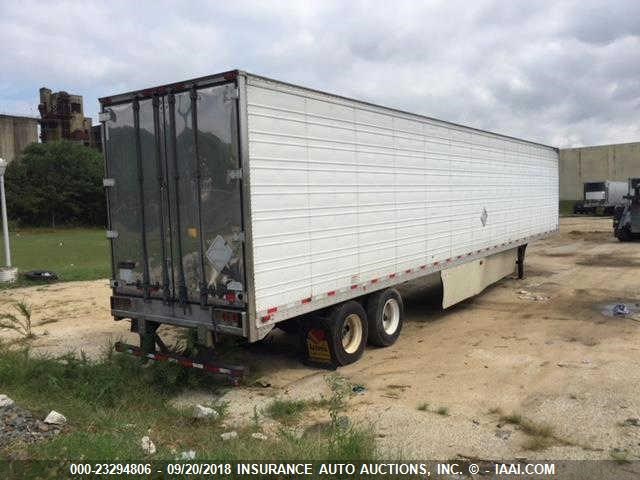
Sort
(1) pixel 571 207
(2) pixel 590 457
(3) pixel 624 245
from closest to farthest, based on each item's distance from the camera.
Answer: (2) pixel 590 457 → (3) pixel 624 245 → (1) pixel 571 207

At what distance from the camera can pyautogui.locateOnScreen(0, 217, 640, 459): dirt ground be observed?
5.41 meters

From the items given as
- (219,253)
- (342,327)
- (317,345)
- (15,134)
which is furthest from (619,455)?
(15,134)

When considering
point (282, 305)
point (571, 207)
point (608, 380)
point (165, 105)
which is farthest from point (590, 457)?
point (571, 207)

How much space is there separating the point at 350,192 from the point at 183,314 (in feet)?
9.12

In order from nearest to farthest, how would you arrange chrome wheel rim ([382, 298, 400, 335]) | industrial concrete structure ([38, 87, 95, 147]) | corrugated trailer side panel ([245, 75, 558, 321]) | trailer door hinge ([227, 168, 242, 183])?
trailer door hinge ([227, 168, 242, 183])
corrugated trailer side panel ([245, 75, 558, 321])
chrome wheel rim ([382, 298, 400, 335])
industrial concrete structure ([38, 87, 95, 147])

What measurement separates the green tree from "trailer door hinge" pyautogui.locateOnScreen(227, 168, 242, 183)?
182 feet

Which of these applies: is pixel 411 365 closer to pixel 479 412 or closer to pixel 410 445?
A: pixel 479 412

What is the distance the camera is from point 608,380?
6.91 metres

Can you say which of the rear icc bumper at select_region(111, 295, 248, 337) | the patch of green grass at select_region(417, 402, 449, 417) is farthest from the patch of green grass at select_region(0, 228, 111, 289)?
the patch of green grass at select_region(417, 402, 449, 417)

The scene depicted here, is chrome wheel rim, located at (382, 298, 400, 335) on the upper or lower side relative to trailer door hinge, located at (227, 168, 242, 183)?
lower

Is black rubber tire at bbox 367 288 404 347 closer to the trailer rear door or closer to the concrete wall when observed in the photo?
the trailer rear door

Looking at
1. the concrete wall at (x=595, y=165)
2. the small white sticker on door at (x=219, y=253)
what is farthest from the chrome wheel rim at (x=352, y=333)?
the concrete wall at (x=595, y=165)

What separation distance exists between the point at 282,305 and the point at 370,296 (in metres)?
2.32

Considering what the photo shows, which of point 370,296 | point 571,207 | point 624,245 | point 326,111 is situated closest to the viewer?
point 326,111
